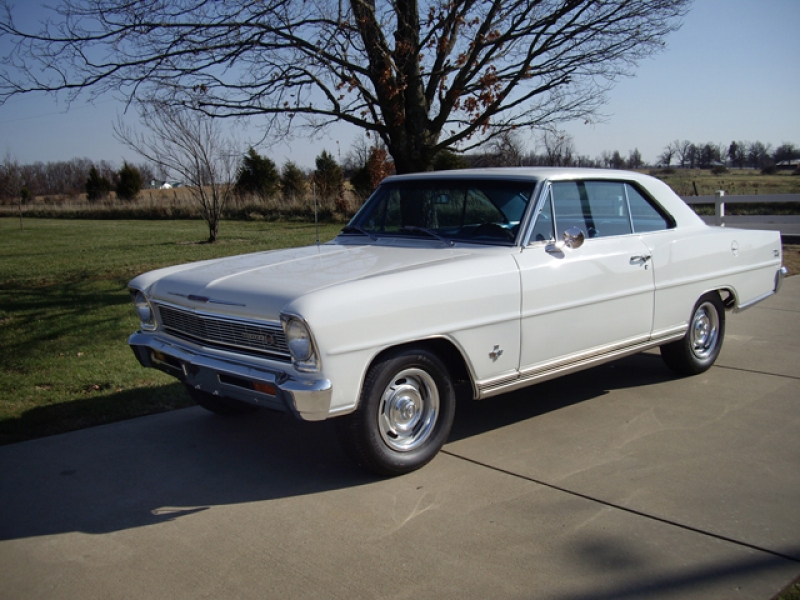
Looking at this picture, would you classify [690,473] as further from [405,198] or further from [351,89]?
[351,89]

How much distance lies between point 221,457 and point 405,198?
230 centimetres

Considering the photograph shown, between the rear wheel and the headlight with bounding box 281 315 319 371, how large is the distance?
166cm

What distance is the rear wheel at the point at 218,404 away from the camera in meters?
5.27

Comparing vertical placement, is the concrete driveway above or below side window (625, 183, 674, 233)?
below

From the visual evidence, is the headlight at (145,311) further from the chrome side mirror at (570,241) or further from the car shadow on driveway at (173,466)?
the chrome side mirror at (570,241)

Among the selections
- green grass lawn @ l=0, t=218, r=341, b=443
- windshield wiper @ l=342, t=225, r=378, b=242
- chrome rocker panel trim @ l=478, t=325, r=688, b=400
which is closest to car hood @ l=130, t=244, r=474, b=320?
windshield wiper @ l=342, t=225, r=378, b=242

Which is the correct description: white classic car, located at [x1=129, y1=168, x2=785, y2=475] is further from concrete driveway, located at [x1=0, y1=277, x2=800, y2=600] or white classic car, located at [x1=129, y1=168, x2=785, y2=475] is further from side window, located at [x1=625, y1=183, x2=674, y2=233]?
concrete driveway, located at [x1=0, y1=277, x2=800, y2=600]

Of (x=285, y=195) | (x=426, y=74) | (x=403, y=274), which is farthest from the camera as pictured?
(x=285, y=195)

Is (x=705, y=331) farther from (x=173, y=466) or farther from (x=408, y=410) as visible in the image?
(x=173, y=466)

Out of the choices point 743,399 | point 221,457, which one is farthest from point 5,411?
point 743,399

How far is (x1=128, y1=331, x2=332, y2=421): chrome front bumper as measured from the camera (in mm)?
3658

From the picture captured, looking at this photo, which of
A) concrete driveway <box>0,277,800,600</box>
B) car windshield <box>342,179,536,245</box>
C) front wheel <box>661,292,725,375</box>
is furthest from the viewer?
front wheel <box>661,292,725,375</box>

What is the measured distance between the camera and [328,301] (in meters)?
3.73

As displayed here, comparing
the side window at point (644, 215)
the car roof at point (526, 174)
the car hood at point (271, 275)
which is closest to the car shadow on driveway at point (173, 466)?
the car hood at point (271, 275)
